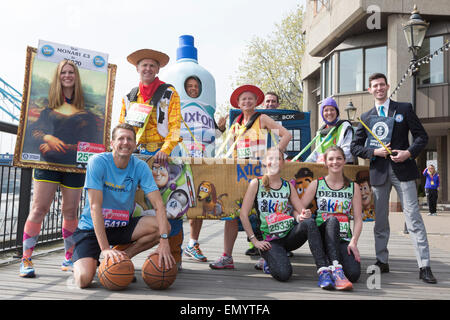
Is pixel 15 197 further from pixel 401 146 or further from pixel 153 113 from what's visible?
pixel 401 146

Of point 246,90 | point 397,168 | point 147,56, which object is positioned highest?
point 147,56

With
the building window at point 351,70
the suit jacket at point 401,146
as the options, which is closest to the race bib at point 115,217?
the suit jacket at point 401,146

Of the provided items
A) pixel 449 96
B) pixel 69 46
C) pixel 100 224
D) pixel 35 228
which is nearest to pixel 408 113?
pixel 100 224

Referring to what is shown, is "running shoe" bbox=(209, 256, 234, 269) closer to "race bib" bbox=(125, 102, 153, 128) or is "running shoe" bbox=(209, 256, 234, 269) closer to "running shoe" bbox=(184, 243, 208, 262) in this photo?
"running shoe" bbox=(184, 243, 208, 262)

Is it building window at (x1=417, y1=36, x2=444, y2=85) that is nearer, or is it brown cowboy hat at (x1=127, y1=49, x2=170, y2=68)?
brown cowboy hat at (x1=127, y1=49, x2=170, y2=68)

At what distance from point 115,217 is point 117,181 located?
1.03ft

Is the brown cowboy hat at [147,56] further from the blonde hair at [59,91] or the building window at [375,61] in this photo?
the building window at [375,61]

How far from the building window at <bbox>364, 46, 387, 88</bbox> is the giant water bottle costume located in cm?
1313

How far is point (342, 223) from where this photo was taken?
12.6 ft

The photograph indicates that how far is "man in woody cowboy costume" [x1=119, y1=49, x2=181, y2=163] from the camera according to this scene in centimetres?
386

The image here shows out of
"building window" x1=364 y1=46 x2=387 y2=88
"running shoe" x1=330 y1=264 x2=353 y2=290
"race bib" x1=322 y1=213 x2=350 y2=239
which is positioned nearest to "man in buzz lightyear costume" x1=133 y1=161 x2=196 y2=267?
"race bib" x1=322 y1=213 x2=350 y2=239

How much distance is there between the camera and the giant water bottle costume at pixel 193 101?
5.12m

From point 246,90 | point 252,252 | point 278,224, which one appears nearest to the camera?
point 278,224

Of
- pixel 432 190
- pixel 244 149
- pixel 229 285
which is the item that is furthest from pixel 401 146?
pixel 432 190
